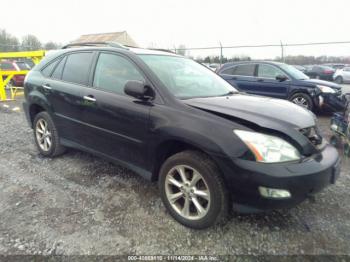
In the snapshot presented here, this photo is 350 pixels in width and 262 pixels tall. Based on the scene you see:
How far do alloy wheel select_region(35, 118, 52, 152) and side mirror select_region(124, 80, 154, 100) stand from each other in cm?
204

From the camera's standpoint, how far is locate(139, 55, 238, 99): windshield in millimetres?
2750

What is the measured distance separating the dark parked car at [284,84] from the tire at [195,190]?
5026mm

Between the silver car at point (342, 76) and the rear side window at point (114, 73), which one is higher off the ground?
the rear side window at point (114, 73)

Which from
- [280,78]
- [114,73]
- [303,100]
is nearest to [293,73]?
[280,78]

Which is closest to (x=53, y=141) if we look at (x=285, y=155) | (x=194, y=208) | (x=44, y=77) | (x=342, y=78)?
(x=44, y=77)

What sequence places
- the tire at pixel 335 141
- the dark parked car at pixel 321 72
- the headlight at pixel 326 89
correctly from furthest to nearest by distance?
1. the dark parked car at pixel 321 72
2. the headlight at pixel 326 89
3. the tire at pixel 335 141

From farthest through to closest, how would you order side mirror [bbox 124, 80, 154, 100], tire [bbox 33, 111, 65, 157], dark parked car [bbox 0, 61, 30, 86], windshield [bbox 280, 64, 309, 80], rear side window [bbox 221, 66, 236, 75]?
dark parked car [bbox 0, 61, 30, 86], rear side window [bbox 221, 66, 236, 75], windshield [bbox 280, 64, 309, 80], tire [bbox 33, 111, 65, 157], side mirror [bbox 124, 80, 154, 100]

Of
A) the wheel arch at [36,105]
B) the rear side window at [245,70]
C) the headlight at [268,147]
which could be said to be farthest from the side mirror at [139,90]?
the rear side window at [245,70]

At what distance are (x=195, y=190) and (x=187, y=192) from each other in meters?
0.10

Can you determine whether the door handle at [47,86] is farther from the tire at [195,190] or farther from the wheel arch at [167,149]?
the tire at [195,190]

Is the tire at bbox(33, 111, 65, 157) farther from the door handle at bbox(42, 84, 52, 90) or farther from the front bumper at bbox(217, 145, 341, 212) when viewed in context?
the front bumper at bbox(217, 145, 341, 212)

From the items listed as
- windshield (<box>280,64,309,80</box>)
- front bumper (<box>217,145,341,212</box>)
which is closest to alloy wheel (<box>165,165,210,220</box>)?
front bumper (<box>217,145,341,212</box>)

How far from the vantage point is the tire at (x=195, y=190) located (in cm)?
219

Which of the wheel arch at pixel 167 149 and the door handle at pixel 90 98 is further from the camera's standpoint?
the door handle at pixel 90 98
